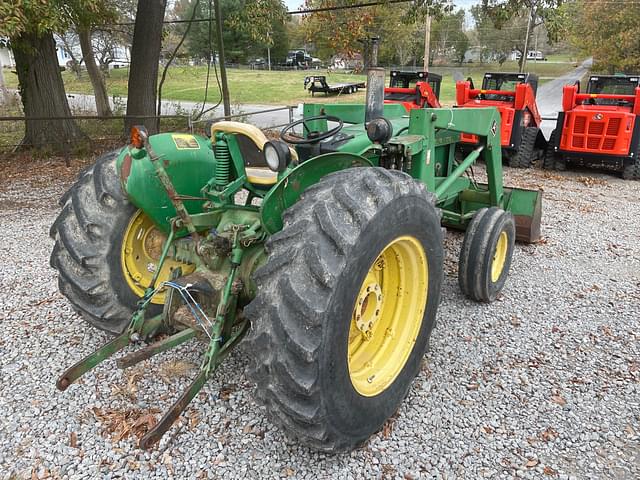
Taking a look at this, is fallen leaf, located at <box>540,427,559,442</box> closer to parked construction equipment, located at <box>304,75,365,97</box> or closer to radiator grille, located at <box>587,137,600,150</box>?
radiator grille, located at <box>587,137,600,150</box>

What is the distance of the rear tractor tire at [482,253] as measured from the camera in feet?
12.5

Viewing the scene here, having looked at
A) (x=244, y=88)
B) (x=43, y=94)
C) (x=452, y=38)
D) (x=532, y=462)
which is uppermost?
(x=452, y=38)

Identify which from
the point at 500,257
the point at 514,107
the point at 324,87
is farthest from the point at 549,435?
the point at 324,87

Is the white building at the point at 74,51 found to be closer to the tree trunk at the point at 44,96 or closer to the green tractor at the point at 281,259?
the tree trunk at the point at 44,96

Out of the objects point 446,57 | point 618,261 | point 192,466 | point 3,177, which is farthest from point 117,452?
point 446,57

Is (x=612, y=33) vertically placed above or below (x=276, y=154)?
above

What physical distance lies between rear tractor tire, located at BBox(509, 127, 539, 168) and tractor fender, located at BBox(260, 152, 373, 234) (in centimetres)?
807

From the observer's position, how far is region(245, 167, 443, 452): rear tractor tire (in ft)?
6.55

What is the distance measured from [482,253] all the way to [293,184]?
191 centimetres

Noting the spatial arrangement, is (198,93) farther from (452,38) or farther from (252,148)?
(452,38)

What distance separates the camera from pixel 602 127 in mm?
8750

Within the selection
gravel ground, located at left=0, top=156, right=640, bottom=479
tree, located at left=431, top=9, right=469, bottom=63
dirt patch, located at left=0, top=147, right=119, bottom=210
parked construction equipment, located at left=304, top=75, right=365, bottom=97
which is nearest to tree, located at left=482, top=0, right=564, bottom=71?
gravel ground, located at left=0, top=156, right=640, bottom=479

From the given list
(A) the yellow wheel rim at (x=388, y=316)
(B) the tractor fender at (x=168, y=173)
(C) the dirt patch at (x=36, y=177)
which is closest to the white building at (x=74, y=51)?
(C) the dirt patch at (x=36, y=177)

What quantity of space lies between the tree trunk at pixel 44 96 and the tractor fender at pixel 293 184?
8412 mm
